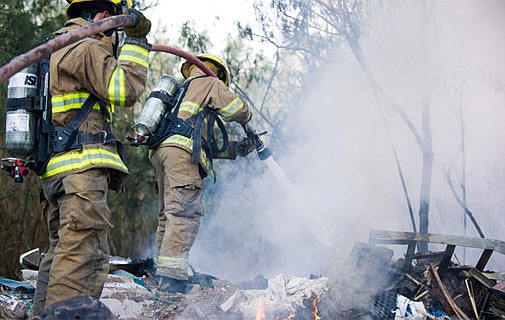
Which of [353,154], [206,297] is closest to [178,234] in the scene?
[206,297]

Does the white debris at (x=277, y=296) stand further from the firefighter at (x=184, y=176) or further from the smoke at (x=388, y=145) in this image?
the firefighter at (x=184, y=176)

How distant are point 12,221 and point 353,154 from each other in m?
3.88

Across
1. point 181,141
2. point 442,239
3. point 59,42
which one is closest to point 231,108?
point 181,141

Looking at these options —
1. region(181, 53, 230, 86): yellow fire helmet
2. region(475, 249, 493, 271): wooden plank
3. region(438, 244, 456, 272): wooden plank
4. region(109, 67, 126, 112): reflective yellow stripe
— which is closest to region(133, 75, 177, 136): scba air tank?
region(181, 53, 230, 86): yellow fire helmet

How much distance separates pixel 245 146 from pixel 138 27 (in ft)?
9.29

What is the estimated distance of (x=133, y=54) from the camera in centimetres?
315

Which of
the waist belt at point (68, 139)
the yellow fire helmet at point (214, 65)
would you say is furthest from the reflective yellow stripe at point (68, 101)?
the yellow fire helmet at point (214, 65)

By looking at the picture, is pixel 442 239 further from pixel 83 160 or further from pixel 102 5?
pixel 102 5

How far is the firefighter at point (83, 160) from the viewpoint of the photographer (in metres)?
2.98

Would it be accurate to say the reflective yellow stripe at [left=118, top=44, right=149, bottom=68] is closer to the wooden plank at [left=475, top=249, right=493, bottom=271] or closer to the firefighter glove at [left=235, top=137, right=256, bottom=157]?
the wooden plank at [left=475, top=249, right=493, bottom=271]

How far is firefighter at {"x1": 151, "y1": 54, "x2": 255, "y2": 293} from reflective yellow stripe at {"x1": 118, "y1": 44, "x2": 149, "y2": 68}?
188 centimetres

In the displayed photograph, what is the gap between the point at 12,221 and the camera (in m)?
6.40

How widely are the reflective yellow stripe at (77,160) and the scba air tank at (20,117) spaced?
0.15m

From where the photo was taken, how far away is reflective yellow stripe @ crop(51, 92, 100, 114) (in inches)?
122
